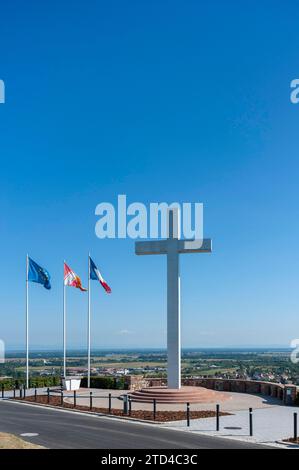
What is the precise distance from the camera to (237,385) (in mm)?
34719

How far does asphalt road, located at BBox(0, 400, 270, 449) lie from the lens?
651 inches

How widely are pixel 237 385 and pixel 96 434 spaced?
58.7 feet

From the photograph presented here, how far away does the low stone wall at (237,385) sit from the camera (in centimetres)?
2830

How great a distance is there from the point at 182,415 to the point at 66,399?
893 cm

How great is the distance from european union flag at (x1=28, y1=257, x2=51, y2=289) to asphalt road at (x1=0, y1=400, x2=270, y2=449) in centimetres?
1404

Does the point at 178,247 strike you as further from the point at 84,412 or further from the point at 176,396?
the point at 84,412

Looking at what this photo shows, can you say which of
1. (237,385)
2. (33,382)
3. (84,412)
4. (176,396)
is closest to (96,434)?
(84,412)

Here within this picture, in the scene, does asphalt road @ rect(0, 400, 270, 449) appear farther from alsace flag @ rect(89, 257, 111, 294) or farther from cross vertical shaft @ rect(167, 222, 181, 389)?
alsace flag @ rect(89, 257, 111, 294)

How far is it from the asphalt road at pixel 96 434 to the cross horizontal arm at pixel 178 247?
402 inches

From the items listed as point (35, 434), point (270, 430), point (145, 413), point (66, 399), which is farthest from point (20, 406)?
point (270, 430)

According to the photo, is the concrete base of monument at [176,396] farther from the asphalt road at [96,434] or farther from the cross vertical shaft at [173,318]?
the asphalt road at [96,434]
